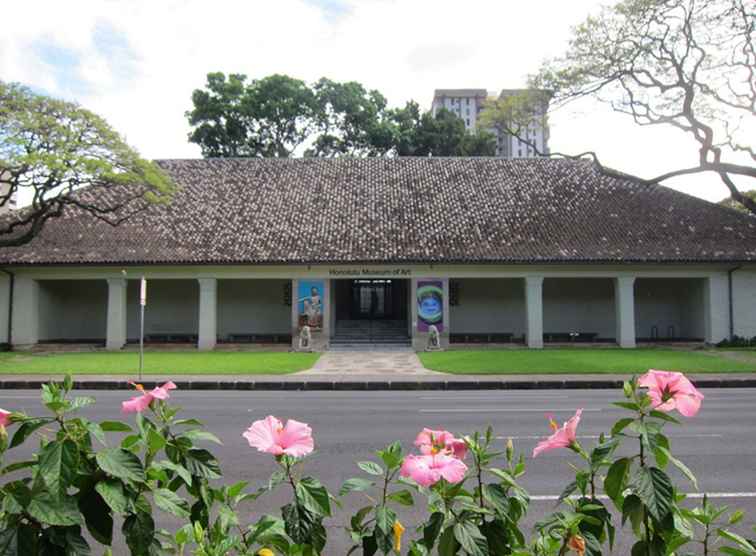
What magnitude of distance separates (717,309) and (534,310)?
754 cm

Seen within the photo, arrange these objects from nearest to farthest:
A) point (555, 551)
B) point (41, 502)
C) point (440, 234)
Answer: point (41, 502) → point (555, 551) → point (440, 234)

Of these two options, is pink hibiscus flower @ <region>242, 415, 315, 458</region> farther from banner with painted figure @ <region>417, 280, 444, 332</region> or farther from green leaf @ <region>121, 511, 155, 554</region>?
banner with painted figure @ <region>417, 280, 444, 332</region>

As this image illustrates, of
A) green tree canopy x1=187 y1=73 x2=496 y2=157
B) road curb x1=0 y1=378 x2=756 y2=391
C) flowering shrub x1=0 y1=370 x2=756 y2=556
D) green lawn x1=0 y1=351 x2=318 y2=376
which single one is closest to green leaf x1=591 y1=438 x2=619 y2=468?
flowering shrub x1=0 y1=370 x2=756 y2=556

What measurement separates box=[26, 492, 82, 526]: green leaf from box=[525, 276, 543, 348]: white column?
944 inches

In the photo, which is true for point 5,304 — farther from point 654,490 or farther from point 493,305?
Answer: point 654,490

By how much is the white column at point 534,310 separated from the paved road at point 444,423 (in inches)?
370

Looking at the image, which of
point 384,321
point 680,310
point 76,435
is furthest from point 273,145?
point 76,435

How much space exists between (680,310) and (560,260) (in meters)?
7.80

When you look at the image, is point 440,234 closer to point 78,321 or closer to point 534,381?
point 534,381

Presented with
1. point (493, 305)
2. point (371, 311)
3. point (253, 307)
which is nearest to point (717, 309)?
point (493, 305)

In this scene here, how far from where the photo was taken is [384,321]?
28.8 meters

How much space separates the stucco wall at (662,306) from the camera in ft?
89.7

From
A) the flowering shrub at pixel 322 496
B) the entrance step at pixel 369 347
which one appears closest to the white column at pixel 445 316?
the entrance step at pixel 369 347

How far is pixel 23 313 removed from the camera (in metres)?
25.0
